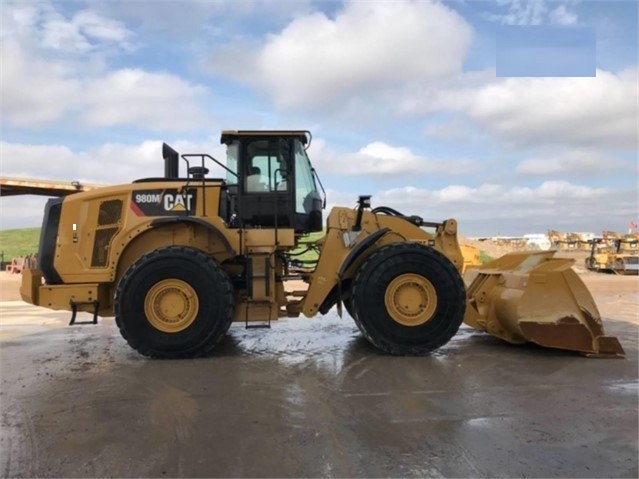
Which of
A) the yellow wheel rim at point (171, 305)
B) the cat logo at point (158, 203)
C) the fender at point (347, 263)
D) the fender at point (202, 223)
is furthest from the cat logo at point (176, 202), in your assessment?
the fender at point (347, 263)

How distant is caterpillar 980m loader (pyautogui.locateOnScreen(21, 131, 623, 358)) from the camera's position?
636 cm

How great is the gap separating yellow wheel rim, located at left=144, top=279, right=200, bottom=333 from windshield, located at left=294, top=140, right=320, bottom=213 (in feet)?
5.82

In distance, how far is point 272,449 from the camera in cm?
360

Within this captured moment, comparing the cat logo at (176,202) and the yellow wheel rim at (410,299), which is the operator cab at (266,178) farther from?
the yellow wheel rim at (410,299)

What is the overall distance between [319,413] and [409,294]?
2590 mm

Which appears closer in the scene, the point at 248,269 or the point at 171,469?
the point at 171,469

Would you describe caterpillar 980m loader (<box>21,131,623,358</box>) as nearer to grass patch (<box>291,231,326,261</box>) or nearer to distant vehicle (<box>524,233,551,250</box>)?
grass patch (<box>291,231,326,261</box>)

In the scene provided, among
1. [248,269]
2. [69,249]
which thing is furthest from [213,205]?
[69,249]

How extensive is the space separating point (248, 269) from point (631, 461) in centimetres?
450

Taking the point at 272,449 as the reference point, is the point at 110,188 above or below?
above

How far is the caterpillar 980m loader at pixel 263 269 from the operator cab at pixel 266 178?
1cm

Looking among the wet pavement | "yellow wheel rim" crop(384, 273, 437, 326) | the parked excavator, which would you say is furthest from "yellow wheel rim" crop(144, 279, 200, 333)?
the parked excavator

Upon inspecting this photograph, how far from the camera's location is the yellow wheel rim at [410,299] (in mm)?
6500

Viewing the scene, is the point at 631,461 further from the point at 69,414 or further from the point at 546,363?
the point at 69,414
